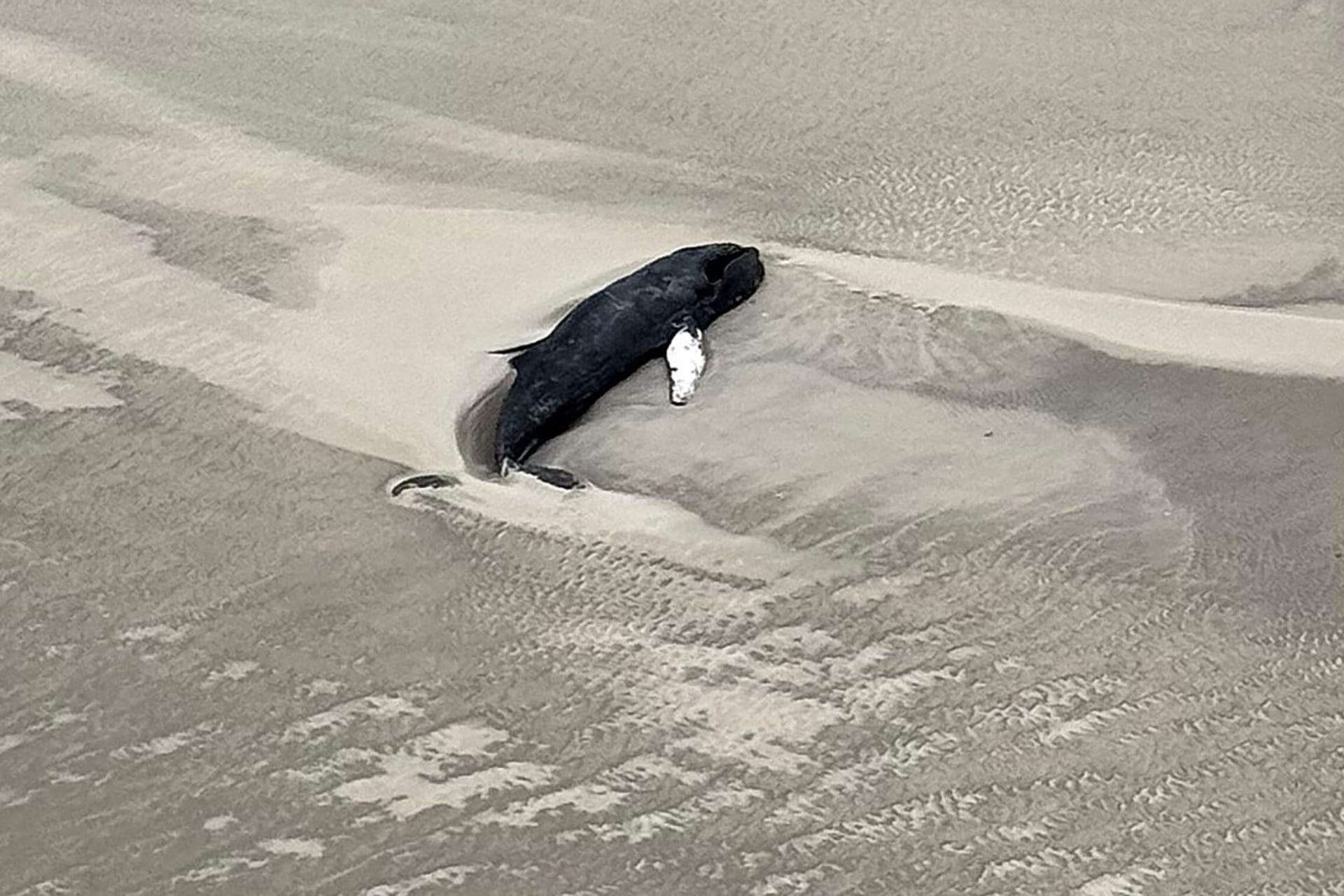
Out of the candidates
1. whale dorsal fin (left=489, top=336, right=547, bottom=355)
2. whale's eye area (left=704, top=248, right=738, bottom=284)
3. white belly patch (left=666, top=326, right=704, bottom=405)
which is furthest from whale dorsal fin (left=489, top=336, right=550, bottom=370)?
whale's eye area (left=704, top=248, right=738, bottom=284)

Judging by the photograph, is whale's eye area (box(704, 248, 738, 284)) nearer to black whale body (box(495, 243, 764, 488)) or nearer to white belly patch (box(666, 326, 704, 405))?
black whale body (box(495, 243, 764, 488))

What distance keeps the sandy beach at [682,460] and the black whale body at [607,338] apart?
72 mm

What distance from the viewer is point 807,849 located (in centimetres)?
295

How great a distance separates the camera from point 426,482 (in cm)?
378

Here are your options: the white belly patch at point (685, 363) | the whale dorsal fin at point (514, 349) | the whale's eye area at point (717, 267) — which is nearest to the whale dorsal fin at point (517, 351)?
the whale dorsal fin at point (514, 349)

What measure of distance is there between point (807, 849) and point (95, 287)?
2558mm

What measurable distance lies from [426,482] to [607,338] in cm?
58

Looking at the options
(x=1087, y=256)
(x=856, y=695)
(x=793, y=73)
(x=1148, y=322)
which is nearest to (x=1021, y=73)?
(x=793, y=73)

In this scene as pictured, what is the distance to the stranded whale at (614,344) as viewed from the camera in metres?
3.84

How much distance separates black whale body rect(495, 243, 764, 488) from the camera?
3850mm

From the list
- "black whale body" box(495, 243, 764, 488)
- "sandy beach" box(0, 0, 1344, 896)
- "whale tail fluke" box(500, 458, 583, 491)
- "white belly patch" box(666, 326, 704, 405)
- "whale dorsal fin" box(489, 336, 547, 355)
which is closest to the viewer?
"sandy beach" box(0, 0, 1344, 896)

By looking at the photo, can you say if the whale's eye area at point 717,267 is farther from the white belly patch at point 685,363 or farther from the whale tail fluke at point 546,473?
the whale tail fluke at point 546,473

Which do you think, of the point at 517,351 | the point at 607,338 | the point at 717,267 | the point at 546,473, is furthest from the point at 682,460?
the point at 717,267

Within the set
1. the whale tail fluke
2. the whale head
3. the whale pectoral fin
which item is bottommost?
the whale pectoral fin
